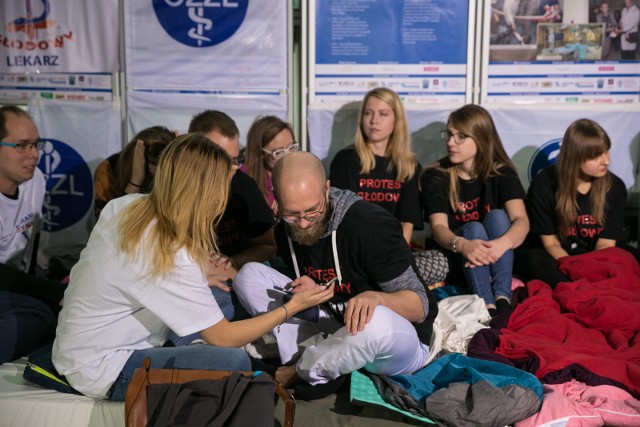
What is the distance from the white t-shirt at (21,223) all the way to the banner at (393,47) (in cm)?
213

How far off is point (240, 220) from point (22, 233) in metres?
1.20

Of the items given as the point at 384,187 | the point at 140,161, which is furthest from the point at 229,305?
the point at 384,187

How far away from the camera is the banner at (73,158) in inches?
206

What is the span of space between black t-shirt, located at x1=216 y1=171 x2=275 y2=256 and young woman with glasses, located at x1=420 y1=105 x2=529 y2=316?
107 centimetres

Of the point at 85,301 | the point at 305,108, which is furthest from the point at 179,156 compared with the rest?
the point at 305,108

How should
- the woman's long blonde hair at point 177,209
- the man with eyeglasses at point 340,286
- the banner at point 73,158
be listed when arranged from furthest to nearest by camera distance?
the banner at point 73,158 → the man with eyeglasses at point 340,286 → the woman's long blonde hair at point 177,209

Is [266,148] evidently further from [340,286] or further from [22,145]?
[340,286]

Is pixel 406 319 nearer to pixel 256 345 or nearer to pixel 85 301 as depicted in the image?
pixel 256 345

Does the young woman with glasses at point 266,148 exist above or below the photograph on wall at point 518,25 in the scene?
below

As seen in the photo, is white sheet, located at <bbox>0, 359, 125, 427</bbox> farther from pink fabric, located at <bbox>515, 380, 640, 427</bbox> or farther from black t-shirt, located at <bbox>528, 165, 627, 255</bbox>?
black t-shirt, located at <bbox>528, 165, 627, 255</bbox>

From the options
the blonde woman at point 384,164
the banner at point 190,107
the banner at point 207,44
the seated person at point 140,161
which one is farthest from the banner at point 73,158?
the blonde woman at point 384,164

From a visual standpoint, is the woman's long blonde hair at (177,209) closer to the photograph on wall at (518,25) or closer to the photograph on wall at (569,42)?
the photograph on wall at (518,25)

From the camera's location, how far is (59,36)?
5.17 metres

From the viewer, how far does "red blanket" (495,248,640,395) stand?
3.03 m
